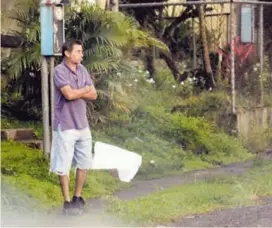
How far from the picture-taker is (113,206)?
909 centimetres

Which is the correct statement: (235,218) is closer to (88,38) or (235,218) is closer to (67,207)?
(67,207)

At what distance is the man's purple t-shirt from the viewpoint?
28.8ft

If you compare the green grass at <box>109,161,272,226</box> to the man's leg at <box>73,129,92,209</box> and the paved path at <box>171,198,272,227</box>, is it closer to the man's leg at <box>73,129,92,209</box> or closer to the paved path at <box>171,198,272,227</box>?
the paved path at <box>171,198,272,227</box>

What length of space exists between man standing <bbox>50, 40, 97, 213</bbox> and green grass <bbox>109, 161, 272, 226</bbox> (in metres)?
0.55

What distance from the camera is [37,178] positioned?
32.4 ft

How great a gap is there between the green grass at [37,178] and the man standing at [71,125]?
1.73 ft

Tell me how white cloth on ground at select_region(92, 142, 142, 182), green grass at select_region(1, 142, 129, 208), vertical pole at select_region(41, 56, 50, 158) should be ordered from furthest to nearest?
1. white cloth on ground at select_region(92, 142, 142, 182)
2. vertical pole at select_region(41, 56, 50, 158)
3. green grass at select_region(1, 142, 129, 208)

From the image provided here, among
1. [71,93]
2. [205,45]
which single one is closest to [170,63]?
[205,45]

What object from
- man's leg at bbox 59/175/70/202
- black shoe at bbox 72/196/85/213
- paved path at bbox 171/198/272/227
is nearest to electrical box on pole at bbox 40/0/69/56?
man's leg at bbox 59/175/70/202

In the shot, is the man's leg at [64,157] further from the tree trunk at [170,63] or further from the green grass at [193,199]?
the tree trunk at [170,63]

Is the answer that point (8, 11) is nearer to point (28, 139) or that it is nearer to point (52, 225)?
point (28, 139)

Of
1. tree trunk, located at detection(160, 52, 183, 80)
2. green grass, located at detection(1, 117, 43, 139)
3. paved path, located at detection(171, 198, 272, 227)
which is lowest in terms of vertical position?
paved path, located at detection(171, 198, 272, 227)

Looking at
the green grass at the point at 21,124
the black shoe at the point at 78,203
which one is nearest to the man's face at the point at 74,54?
the black shoe at the point at 78,203

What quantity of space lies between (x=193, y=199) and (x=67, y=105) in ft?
6.41
